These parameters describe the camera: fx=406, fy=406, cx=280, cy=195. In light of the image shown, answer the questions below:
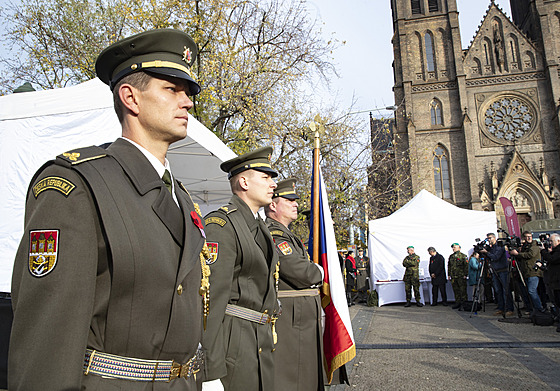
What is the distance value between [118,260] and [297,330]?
2.62 meters

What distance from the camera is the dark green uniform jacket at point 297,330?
330 centimetres

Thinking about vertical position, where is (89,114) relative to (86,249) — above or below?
above

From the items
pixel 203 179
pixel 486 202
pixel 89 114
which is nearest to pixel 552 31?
pixel 486 202

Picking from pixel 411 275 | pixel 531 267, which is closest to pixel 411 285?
pixel 411 275

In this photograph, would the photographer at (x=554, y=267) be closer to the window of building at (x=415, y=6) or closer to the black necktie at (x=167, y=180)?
the black necktie at (x=167, y=180)

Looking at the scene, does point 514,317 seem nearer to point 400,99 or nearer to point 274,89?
point 274,89

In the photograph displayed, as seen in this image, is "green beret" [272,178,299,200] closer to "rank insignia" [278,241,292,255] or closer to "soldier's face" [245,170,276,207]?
"rank insignia" [278,241,292,255]

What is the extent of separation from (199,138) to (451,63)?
3539cm

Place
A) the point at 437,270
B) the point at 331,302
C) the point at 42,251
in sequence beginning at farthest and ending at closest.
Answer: the point at 437,270
the point at 331,302
the point at 42,251

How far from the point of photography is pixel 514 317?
946 centimetres

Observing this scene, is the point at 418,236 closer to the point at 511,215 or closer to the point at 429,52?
the point at 511,215

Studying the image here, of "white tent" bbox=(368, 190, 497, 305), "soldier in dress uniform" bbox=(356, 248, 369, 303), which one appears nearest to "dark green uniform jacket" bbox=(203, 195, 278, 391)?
"white tent" bbox=(368, 190, 497, 305)

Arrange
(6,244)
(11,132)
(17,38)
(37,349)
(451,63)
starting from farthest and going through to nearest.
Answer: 1. (451,63)
2. (17,38)
3. (11,132)
4. (6,244)
5. (37,349)

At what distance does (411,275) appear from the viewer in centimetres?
1277
